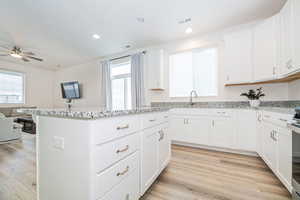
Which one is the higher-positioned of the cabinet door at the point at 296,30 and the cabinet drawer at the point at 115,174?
the cabinet door at the point at 296,30

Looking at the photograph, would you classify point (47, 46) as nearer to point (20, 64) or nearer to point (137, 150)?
point (20, 64)

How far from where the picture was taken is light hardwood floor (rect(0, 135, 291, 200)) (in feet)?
4.18

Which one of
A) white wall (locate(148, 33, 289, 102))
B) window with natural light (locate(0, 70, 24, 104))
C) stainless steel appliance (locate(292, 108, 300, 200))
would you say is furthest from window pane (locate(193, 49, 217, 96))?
window with natural light (locate(0, 70, 24, 104))

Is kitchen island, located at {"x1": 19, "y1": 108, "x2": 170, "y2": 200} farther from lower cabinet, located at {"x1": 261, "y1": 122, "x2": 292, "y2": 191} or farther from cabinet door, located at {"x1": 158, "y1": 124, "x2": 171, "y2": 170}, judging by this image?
lower cabinet, located at {"x1": 261, "y1": 122, "x2": 292, "y2": 191}

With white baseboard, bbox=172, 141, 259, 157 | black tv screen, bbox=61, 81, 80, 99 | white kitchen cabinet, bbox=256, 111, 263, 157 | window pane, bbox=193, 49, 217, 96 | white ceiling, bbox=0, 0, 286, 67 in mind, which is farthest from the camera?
black tv screen, bbox=61, 81, 80, 99

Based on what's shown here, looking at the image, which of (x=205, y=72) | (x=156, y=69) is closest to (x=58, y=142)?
(x=156, y=69)

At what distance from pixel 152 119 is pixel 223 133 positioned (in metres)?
1.80

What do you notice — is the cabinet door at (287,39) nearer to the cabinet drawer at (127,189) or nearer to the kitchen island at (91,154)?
the kitchen island at (91,154)

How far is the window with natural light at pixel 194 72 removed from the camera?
117 inches

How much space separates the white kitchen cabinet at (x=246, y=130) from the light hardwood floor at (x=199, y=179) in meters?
0.21

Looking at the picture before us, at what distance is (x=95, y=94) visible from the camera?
4859mm

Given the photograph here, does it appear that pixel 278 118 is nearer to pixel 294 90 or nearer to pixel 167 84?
pixel 294 90

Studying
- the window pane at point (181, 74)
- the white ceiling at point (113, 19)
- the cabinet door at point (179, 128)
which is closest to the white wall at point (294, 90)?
the white ceiling at point (113, 19)

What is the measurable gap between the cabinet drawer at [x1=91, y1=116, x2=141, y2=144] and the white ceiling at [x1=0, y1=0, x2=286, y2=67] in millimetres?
2101
